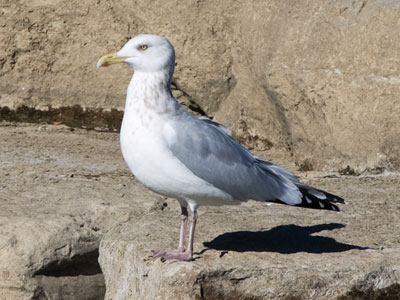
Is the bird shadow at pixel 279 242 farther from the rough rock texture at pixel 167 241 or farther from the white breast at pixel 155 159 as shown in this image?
the white breast at pixel 155 159

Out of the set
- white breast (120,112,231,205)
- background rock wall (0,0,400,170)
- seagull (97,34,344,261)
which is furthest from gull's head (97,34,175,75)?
background rock wall (0,0,400,170)

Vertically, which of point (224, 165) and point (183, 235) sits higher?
point (224, 165)

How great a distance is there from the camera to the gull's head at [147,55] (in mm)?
3756

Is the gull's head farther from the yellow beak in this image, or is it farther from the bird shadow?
the bird shadow

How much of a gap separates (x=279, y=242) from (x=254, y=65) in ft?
7.15

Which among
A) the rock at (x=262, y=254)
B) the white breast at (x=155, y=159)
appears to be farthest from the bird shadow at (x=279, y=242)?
the white breast at (x=155, y=159)

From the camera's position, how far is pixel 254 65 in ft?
20.3

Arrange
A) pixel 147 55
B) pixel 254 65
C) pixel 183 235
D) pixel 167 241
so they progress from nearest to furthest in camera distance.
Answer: pixel 147 55
pixel 183 235
pixel 167 241
pixel 254 65

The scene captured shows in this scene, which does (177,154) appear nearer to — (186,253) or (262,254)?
(186,253)

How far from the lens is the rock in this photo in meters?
3.78

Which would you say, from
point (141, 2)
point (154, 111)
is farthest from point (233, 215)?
point (141, 2)

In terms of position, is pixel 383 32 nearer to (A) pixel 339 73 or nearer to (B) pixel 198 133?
(A) pixel 339 73

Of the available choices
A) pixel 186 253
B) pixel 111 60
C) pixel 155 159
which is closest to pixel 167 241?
pixel 186 253

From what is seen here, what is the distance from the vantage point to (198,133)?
3.75m
